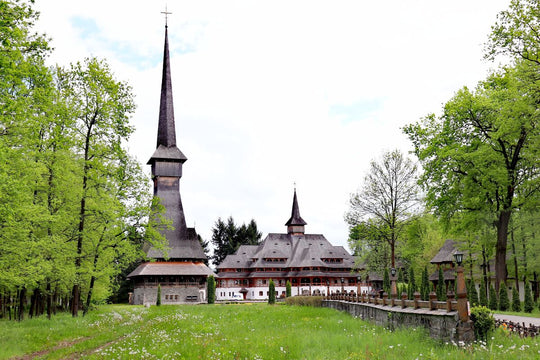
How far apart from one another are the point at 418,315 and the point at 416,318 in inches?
8.3

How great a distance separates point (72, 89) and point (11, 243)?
11232 millimetres

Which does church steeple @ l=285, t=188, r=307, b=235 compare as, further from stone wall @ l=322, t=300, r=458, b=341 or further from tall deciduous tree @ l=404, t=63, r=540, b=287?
stone wall @ l=322, t=300, r=458, b=341

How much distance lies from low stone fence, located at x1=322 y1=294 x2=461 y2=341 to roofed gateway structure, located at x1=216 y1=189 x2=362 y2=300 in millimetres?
51976

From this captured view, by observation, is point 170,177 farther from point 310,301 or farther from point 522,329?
point 522,329

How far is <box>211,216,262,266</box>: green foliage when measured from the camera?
10219 centimetres

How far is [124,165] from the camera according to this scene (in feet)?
95.6

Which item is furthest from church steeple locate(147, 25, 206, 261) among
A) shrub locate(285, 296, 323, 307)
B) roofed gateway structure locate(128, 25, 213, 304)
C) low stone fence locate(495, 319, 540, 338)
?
low stone fence locate(495, 319, 540, 338)

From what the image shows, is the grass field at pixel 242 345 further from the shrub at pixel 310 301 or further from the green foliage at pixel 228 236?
the green foliage at pixel 228 236

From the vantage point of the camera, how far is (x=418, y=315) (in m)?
17.1

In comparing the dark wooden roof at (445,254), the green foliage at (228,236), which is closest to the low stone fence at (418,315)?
the dark wooden roof at (445,254)

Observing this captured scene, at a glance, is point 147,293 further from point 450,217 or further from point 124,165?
point 450,217

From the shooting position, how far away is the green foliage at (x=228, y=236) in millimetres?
102188

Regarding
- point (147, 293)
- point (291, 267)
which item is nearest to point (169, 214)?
point (147, 293)

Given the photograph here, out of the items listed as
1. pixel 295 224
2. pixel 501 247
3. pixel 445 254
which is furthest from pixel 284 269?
pixel 501 247
